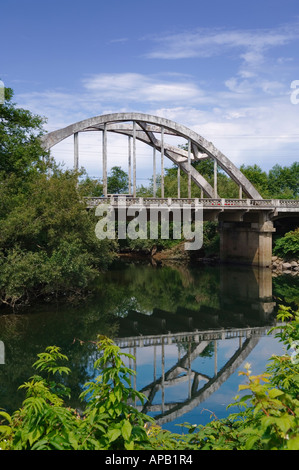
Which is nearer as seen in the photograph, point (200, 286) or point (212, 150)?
point (200, 286)

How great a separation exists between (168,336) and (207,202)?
54.1 feet

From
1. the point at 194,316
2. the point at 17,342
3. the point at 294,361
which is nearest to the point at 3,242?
the point at 17,342

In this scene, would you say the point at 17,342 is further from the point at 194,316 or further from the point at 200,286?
the point at 200,286

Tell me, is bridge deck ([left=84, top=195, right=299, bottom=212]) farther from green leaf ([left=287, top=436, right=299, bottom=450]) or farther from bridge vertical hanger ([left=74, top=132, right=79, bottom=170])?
green leaf ([left=287, top=436, right=299, bottom=450])

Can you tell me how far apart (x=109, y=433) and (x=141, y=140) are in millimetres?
30150

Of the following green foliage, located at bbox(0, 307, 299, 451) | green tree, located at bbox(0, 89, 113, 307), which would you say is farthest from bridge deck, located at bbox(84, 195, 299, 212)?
green foliage, located at bbox(0, 307, 299, 451)

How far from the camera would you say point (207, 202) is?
2956cm

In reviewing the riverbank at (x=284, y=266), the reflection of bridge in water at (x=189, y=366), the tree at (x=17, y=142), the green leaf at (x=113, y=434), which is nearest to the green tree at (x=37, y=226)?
the tree at (x=17, y=142)

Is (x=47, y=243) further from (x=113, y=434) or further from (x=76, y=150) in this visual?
(x=113, y=434)

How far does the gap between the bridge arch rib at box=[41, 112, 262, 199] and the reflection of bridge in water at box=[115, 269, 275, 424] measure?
1160 centimetres

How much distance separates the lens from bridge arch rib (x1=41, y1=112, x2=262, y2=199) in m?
28.0

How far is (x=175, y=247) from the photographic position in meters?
40.6
